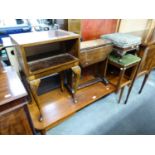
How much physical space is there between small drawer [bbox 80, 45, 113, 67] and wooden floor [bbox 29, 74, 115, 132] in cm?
53

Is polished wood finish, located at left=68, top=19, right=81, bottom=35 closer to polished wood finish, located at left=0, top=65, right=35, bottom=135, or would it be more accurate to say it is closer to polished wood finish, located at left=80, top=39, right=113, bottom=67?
polished wood finish, located at left=80, top=39, right=113, bottom=67

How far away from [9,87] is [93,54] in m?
1.00

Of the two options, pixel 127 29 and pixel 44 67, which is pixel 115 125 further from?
pixel 127 29

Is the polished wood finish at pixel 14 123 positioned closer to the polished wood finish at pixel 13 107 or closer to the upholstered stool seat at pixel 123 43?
the polished wood finish at pixel 13 107

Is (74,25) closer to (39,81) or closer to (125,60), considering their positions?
(125,60)

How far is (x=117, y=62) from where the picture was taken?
5.40 ft

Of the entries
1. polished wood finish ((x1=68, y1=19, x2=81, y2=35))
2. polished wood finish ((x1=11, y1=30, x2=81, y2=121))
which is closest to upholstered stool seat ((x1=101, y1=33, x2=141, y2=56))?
polished wood finish ((x1=68, y1=19, x2=81, y2=35))

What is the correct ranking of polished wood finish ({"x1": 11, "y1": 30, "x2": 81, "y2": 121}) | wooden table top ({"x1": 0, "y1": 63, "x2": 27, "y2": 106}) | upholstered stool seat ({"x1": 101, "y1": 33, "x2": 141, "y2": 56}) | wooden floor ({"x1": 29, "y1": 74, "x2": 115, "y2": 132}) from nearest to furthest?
wooden table top ({"x1": 0, "y1": 63, "x2": 27, "y2": 106})
polished wood finish ({"x1": 11, "y1": 30, "x2": 81, "y2": 121})
wooden floor ({"x1": 29, "y1": 74, "x2": 115, "y2": 132})
upholstered stool seat ({"x1": 101, "y1": 33, "x2": 141, "y2": 56})

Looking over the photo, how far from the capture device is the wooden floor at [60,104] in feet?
4.63

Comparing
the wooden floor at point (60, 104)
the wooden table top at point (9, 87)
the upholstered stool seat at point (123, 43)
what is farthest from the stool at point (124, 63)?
the wooden table top at point (9, 87)

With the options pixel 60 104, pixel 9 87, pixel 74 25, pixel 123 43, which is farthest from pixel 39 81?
pixel 123 43

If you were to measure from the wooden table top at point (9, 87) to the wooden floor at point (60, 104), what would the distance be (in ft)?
2.17

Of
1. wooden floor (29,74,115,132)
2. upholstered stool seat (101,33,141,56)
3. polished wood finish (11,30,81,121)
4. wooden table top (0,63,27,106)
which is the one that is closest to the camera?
wooden table top (0,63,27,106)

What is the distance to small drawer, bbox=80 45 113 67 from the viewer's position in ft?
4.67
